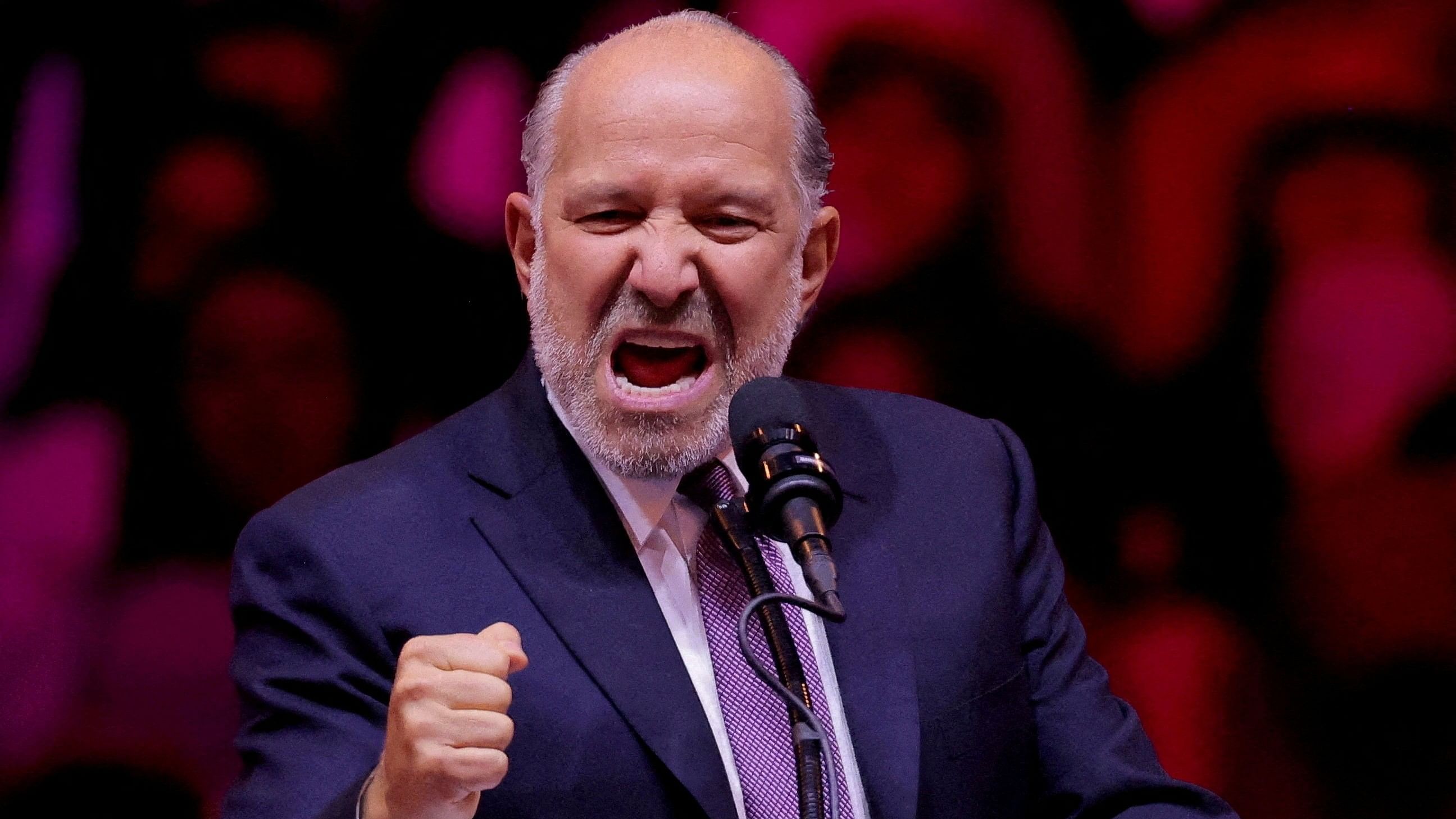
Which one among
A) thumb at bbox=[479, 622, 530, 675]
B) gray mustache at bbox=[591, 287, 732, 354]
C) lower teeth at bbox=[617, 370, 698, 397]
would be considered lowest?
thumb at bbox=[479, 622, 530, 675]

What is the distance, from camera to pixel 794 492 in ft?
3.82

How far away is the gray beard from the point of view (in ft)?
5.26

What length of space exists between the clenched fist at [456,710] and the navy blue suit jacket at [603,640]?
0.62ft

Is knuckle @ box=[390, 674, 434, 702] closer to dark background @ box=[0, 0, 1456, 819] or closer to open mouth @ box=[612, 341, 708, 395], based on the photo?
open mouth @ box=[612, 341, 708, 395]

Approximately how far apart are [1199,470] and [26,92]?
77.0 inches

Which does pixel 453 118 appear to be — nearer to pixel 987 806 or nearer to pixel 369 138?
Answer: pixel 369 138

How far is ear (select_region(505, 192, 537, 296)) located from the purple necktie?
37 cm

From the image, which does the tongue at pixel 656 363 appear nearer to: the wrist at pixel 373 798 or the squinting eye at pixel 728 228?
the squinting eye at pixel 728 228

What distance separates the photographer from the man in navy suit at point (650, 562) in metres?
1.48

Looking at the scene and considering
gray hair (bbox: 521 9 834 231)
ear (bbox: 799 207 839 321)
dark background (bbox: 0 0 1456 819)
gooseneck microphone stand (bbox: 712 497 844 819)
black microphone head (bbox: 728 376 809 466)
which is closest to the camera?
gooseneck microphone stand (bbox: 712 497 844 819)

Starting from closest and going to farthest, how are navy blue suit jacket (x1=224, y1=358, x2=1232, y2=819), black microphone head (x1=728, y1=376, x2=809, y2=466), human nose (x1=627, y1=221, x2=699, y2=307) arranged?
1. black microphone head (x1=728, y1=376, x2=809, y2=466)
2. navy blue suit jacket (x1=224, y1=358, x2=1232, y2=819)
3. human nose (x1=627, y1=221, x2=699, y2=307)

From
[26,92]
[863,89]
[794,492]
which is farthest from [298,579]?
[863,89]

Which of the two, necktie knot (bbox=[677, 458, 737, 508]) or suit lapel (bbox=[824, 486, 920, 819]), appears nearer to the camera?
suit lapel (bbox=[824, 486, 920, 819])

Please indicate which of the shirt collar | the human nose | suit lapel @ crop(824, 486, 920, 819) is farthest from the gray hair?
suit lapel @ crop(824, 486, 920, 819)
